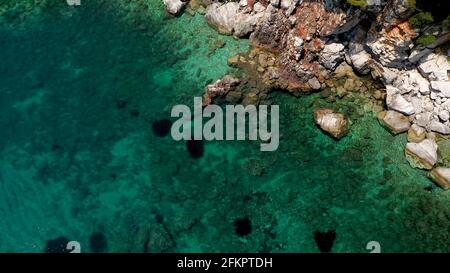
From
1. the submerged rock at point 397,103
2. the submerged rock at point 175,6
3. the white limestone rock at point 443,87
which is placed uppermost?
the submerged rock at point 175,6

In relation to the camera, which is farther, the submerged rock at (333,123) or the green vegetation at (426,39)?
the submerged rock at (333,123)

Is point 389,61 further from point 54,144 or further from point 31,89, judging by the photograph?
point 31,89

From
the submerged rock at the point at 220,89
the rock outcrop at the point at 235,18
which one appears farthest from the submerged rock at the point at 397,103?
the rock outcrop at the point at 235,18

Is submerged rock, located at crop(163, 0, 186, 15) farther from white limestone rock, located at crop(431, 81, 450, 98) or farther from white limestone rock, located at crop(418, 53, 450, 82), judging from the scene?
white limestone rock, located at crop(431, 81, 450, 98)

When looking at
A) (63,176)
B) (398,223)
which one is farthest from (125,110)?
(398,223)

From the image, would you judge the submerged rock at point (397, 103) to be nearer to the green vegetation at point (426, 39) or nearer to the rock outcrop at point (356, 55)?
the rock outcrop at point (356, 55)

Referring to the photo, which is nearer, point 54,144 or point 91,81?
point 54,144

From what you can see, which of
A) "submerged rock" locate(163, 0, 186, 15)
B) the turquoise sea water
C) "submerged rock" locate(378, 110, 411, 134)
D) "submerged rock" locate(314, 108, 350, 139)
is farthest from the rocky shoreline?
"submerged rock" locate(163, 0, 186, 15)
